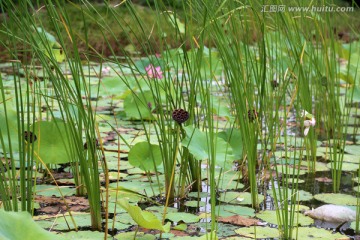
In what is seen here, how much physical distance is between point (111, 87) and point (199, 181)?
4.14ft

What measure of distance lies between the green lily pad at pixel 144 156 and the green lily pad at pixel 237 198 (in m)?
0.21

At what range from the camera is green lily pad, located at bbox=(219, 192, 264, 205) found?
1682 millimetres

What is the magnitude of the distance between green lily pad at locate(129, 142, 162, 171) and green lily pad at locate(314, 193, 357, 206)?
1.46 feet

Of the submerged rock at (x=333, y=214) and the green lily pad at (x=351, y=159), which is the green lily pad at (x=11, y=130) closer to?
the submerged rock at (x=333, y=214)

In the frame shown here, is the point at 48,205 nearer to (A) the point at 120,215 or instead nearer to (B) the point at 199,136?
(A) the point at 120,215

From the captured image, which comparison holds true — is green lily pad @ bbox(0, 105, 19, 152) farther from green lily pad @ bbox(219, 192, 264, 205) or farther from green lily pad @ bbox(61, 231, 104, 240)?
green lily pad @ bbox(219, 192, 264, 205)

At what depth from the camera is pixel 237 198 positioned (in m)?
1.71

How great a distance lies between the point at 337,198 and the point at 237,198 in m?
0.27

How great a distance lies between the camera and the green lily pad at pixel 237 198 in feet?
5.52

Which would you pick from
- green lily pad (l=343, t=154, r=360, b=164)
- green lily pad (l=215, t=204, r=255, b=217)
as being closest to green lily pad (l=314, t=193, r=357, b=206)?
green lily pad (l=215, t=204, r=255, b=217)

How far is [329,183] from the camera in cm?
188

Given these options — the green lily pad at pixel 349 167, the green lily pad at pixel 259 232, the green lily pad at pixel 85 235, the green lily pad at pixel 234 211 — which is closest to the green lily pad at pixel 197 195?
the green lily pad at pixel 234 211

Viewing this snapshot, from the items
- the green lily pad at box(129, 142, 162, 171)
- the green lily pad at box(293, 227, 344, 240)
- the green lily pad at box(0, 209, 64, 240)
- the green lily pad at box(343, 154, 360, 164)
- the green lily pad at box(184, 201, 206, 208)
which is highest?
the green lily pad at box(129, 142, 162, 171)

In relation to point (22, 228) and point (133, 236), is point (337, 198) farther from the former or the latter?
point (22, 228)
